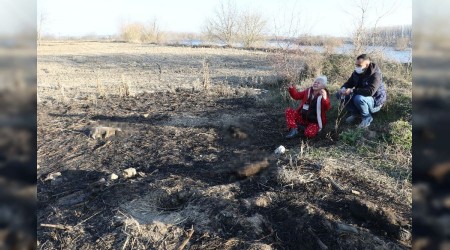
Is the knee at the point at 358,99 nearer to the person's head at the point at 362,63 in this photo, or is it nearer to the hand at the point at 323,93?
the person's head at the point at 362,63

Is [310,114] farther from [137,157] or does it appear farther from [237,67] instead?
[237,67]

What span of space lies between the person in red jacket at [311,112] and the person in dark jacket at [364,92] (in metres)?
0.42

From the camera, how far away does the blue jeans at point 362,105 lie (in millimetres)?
5590

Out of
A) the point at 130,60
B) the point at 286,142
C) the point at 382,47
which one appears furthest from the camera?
the point at 130,60

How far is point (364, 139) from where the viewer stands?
17.0 feet

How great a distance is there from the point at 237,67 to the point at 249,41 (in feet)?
38.3

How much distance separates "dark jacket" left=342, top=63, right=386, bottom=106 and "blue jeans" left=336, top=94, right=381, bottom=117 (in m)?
0.08

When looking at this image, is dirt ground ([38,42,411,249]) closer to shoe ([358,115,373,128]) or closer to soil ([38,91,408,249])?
soil ([38,91,408,249])

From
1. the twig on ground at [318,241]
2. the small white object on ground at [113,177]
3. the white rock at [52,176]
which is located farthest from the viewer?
the white rock at [52,176]

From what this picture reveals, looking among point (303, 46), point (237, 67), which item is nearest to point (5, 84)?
point (303, 46)

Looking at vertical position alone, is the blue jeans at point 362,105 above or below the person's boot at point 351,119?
above

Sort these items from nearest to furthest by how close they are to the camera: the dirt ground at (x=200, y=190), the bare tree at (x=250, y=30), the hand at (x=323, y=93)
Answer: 1. the dirt ground at (x=200, y=190)
2. the hand at (x=323, y=93)
3. the bare tree at (x=250, y=30)

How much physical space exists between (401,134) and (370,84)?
0.86m

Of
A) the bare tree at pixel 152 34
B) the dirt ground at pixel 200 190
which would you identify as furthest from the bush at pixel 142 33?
the dirt ground at pixel 200 190
